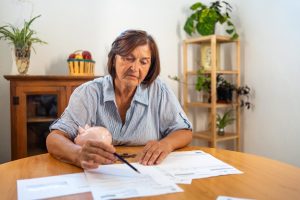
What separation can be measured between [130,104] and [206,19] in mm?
1658

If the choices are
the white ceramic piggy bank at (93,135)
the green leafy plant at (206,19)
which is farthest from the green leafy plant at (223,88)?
the white ceramic piggy bank at (93,135)

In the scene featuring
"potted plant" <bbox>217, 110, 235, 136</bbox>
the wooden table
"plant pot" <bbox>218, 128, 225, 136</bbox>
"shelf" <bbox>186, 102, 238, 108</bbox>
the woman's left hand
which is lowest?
"plant pot" <bbox>218, 128, 225, 136</bbox>

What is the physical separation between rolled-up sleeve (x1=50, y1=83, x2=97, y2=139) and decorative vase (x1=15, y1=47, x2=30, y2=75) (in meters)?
1.01

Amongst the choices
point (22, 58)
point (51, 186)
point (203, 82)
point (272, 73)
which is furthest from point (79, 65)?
point (272, 73)

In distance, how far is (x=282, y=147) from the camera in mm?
2566

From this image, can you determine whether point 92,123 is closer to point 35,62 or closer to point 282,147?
point 35,62

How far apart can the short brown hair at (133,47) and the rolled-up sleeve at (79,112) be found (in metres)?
0.19

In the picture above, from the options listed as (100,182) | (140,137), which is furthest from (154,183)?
(140,137)

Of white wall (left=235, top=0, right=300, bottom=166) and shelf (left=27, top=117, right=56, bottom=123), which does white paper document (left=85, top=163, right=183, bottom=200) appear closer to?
shelf (left=27, top=117, right=56, bottom=123)

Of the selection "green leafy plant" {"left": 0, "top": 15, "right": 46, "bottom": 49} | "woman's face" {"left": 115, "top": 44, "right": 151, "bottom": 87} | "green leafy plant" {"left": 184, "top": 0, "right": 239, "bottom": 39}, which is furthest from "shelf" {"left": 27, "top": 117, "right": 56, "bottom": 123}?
"green leafy plant" {"left": 184, "top": 0, "right": 239, "bottom": 39}

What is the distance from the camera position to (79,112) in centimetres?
129

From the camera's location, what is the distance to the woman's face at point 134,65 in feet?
4.41

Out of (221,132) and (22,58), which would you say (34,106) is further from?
(221,132)

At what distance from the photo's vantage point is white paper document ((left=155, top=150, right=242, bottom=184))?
2.90 feet
